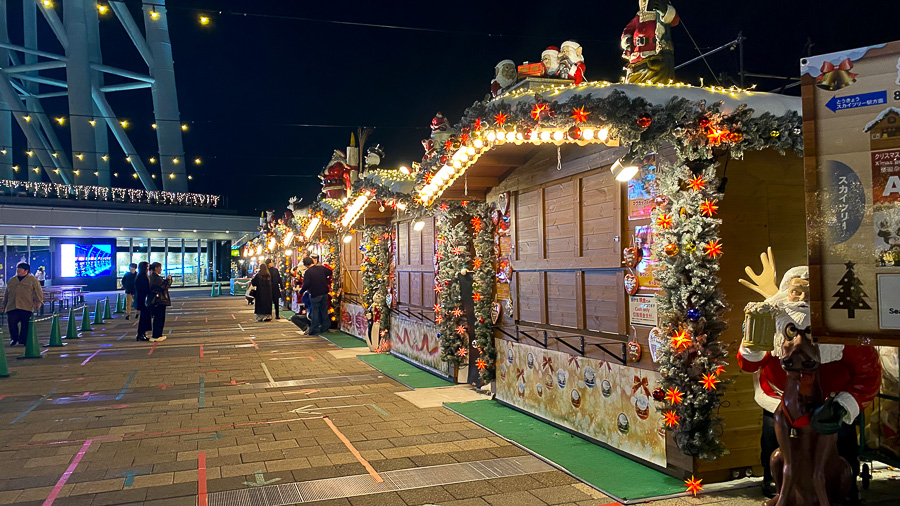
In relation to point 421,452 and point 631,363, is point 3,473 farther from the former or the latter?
point 631,363

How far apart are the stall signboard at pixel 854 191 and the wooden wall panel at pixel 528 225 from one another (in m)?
4.35

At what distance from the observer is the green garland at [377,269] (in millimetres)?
13711

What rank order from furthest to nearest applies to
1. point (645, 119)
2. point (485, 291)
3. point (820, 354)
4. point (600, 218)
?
point (485, 291), point (600, 218), point (645, 119), point (820, 354)

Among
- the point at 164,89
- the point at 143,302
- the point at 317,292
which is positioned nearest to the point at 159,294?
the point at 143,302

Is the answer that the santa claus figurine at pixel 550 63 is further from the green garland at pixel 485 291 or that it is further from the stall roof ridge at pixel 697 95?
the green garland at pixel 485 291

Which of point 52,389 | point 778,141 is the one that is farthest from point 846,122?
point 52,389

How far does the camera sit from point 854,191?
3.12 meters

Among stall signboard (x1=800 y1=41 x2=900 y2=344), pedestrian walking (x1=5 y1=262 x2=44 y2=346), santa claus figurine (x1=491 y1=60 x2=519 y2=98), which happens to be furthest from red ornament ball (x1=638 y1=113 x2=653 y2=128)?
pedestrian walking (x1=5 y1=262 x2=44 y2=346)

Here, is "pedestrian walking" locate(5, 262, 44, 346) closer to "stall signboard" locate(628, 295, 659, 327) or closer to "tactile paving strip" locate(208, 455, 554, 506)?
"tactile paving strip" locate(208, 455, 554, 506)

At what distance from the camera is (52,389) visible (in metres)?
9.81

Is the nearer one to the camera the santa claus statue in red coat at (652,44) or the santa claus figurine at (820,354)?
the santa claus figurine at (820,354)

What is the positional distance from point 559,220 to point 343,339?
10.3m

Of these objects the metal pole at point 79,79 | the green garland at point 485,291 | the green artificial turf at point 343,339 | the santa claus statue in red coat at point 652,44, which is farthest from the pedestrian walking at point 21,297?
the metal pole at point 79,79

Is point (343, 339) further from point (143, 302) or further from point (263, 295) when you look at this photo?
point (263, 295)
